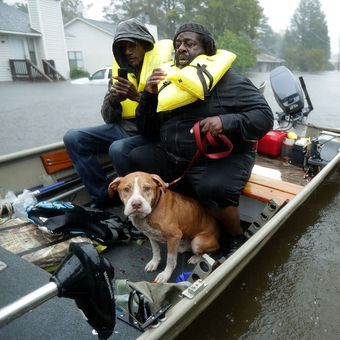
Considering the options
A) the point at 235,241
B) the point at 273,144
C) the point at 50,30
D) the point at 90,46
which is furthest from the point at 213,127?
the point at 90,46

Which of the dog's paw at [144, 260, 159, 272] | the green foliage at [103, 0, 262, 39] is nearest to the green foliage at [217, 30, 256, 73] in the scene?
the green foliage at [103, 0, 262, 39]

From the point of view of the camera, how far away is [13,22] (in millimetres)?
24922

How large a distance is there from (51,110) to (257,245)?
12699 millimetres

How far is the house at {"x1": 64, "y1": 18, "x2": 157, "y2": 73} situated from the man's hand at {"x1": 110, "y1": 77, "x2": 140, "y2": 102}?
1161 inches

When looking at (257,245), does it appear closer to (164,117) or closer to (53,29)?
(164,117)

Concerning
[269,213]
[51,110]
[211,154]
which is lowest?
[51,110]

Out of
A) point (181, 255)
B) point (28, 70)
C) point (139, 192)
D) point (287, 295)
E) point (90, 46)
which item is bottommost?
point (28, 70)

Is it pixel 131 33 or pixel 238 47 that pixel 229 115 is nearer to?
pixel 131 33

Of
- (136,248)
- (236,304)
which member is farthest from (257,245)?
(136,248)

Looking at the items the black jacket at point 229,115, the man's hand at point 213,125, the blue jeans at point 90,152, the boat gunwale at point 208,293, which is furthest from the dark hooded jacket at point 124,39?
the boat gunwale at point 208,293

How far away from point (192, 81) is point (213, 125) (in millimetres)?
320

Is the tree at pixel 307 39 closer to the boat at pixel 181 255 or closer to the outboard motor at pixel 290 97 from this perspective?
the outboard motor at pixel 290 97

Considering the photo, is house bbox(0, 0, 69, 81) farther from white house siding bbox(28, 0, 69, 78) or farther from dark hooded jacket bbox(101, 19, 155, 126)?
dark hooded jacket bbox(101, 19, 155, 126)

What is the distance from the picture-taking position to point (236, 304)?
2.74 meters
